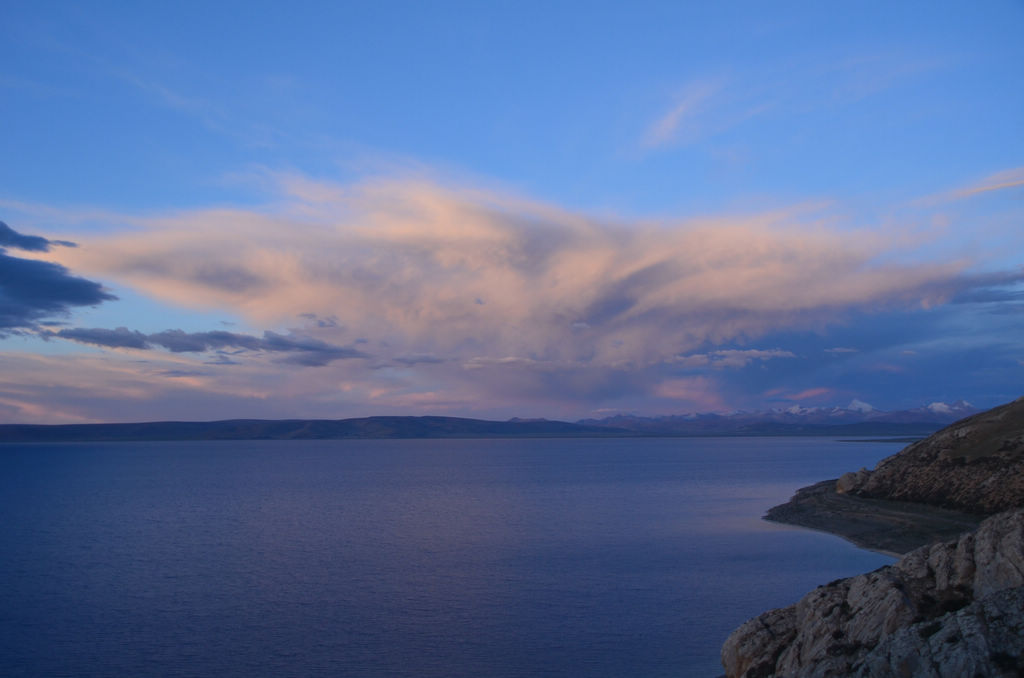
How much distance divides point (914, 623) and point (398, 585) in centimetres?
2208

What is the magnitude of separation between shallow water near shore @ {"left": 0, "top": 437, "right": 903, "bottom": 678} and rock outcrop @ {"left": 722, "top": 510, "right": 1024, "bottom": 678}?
3213mm

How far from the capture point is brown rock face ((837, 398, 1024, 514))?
138 feet

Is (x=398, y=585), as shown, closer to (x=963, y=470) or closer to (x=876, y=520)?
(x=876, y=520)

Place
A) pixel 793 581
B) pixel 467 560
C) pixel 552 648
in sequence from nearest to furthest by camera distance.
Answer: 1. pixel 552 648
2. pixel 793 581
3. pixel 467 560

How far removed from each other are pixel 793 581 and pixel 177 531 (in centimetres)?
4072

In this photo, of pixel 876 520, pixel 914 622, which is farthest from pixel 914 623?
pixel 876 520

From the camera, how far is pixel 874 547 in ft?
126

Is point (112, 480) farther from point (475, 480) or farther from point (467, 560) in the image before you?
point (467, 560)

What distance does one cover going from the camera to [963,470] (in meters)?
46.2

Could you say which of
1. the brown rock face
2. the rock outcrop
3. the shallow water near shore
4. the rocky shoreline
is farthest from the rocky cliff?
the brown rock face

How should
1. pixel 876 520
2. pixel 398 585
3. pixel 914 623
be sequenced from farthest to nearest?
pixel 876 520 < pixel 398 585 < pixel 914 623

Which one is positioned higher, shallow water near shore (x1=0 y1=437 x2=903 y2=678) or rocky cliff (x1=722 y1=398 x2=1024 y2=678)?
rocky cliff (x1=722 y1=398 x2=1024 y2=678)

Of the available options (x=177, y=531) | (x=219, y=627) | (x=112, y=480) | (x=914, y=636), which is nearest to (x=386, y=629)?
(x=219, y=627)

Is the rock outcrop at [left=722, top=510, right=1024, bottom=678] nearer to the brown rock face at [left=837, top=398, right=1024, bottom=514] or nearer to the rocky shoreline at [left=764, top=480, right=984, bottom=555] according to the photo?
the rocky shoreline at [left=764, top=480, right=984, bottom=555]
